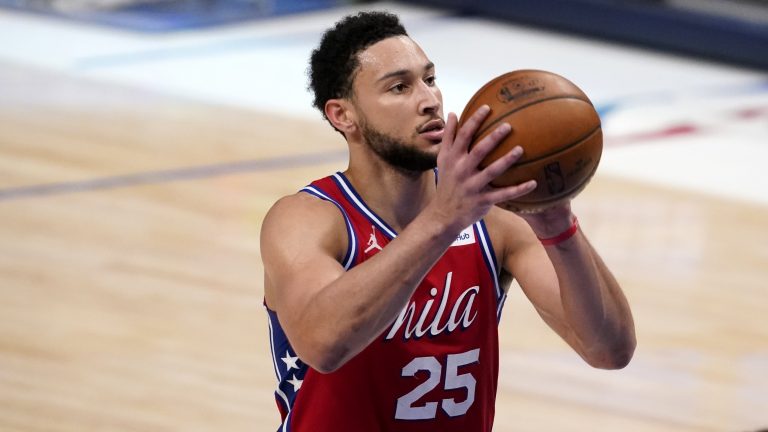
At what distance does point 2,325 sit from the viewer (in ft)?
21.9

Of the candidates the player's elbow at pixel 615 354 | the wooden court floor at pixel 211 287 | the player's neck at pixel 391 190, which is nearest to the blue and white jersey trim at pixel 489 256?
the player's neck at pixel 391 190

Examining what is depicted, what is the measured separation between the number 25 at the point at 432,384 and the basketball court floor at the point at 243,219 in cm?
221

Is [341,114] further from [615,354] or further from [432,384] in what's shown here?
[615,354]

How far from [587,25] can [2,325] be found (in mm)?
7382

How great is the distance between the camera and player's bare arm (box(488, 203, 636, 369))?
3459mm

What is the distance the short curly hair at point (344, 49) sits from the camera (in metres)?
3.81

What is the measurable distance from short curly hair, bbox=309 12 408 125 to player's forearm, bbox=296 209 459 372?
78cm

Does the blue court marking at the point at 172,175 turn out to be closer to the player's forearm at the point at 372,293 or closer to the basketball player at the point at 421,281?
the basketball player at the point at 421,281

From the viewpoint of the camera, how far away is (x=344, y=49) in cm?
383

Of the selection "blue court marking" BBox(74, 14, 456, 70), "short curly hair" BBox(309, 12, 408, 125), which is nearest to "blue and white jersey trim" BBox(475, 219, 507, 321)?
"short curly hair" BBox(309, 12, 408, 125)

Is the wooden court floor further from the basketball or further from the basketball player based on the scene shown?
the basketball

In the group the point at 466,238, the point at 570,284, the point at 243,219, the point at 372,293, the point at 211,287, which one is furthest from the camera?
the point at 243,219

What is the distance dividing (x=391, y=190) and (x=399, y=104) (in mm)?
305

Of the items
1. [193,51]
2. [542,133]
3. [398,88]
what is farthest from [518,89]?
[193,51]
